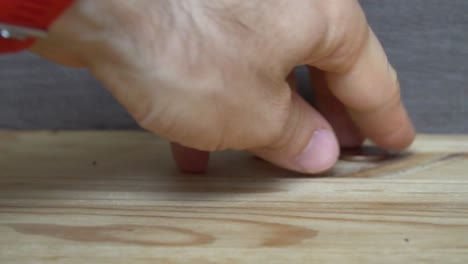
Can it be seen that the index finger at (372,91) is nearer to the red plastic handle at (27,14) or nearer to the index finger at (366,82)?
the index finger at (366,82)

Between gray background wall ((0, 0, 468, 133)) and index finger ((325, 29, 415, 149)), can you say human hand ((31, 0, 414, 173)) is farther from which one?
gray background wall ((0, 0, 468, 133))

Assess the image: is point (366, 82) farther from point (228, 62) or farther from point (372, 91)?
point (228, 62)

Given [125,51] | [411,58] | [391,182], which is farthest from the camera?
[411,58]

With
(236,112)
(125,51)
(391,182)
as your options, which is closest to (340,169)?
(391,182)

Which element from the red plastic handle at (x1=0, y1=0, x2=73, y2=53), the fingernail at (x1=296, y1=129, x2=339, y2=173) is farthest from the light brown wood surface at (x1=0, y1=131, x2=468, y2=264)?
the red plastic handle at (x1=0, y1=0, x2=73, y2=53)

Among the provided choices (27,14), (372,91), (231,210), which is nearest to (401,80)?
(372,91)

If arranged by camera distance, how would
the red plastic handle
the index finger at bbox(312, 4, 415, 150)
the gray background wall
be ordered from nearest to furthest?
the red plastic handle
the index finger at bbox(312, 4, 415, 150)
the gray background wall

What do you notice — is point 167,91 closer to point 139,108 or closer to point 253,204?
point 139,108
